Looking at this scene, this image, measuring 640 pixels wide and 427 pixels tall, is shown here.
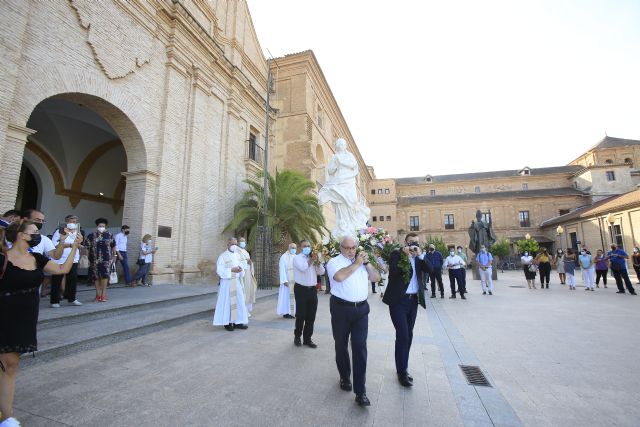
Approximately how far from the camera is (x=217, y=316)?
6016 mm

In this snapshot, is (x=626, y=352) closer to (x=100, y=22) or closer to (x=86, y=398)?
(x=86, y=398)

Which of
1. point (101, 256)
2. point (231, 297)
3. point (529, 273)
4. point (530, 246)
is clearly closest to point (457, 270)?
point (529, 273)

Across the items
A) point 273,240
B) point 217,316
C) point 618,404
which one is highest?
point 273,240

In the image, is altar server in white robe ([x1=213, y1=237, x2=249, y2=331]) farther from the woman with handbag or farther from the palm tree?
the woman with handbag

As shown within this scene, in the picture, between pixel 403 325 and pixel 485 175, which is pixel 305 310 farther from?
pixel 485 175

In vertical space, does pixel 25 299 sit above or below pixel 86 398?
above

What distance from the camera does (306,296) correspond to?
204 inches

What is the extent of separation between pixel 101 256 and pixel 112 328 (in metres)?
2.64

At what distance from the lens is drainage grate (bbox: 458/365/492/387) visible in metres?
3.46

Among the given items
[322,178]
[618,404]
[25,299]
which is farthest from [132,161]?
[322,178]

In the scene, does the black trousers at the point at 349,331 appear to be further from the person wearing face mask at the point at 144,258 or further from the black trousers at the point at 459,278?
the black trousers at the point at 459,278

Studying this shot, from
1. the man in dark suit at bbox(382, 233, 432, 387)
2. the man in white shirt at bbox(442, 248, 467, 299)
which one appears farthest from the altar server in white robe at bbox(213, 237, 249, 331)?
the man in white shirt at bbox(442, 248, 467, 299)

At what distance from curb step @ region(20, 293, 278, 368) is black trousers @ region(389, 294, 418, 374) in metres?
4.23

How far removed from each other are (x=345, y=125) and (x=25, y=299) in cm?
2874
